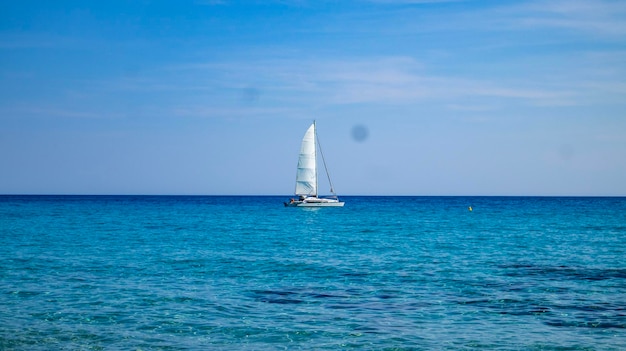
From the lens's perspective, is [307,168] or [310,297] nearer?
[310,297]

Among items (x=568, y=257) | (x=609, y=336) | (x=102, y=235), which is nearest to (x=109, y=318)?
(x=609, y=336)

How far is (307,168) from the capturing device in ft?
316

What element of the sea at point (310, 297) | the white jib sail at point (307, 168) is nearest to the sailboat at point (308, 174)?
the white jib sail at point (307, 168)

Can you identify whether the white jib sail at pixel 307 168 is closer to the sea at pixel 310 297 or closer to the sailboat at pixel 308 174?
the sailboat at pixel 308 174

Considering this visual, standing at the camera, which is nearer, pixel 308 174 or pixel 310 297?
pixel 310 297

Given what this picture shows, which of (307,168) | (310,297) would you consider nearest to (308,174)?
(307,168)

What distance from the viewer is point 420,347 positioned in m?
14.9

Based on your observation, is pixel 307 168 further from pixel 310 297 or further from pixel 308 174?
pixel 310 297

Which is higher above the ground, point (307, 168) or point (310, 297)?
point (307, 168)

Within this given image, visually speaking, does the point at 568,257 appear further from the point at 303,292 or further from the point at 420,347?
the point at 420,347

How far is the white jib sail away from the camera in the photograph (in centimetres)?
9494

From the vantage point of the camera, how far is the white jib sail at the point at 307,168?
9494cm

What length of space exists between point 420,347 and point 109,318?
9.41 m

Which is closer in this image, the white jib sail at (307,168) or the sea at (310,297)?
the sea at (310,297)
